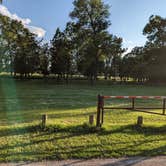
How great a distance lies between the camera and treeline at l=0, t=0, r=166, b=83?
123 feet

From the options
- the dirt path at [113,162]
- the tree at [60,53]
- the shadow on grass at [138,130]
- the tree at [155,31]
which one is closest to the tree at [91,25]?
the tree at [60,53]

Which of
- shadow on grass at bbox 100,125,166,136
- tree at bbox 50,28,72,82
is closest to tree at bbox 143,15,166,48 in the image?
tree at bbox 50,28,72,82

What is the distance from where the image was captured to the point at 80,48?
3816 centimetres

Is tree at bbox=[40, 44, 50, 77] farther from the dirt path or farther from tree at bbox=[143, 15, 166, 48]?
the dirt path

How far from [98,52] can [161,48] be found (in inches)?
430

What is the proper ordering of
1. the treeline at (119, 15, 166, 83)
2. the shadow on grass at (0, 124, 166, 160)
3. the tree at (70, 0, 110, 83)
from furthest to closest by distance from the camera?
the treeline at (119, 15, 166, 83), the tree at (70, 0, 110, 83), the shadow on grass at (0, 124, 166, 160)

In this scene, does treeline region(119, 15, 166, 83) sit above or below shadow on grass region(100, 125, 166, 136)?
above

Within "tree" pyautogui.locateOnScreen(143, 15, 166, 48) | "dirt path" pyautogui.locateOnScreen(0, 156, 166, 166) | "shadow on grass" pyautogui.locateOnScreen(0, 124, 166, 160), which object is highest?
"tree" pyautogui.locateOnScreen(143, 15, 166, 48)

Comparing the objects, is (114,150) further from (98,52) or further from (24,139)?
(98,52)

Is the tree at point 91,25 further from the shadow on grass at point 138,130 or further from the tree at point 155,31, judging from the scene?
the shadow on grass at point 138,130

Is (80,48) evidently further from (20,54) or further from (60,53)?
(20,54)

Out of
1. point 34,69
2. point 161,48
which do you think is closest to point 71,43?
point 34,69

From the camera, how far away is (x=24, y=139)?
5.27 metres

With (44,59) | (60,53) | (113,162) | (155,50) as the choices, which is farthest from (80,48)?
(113,162)
